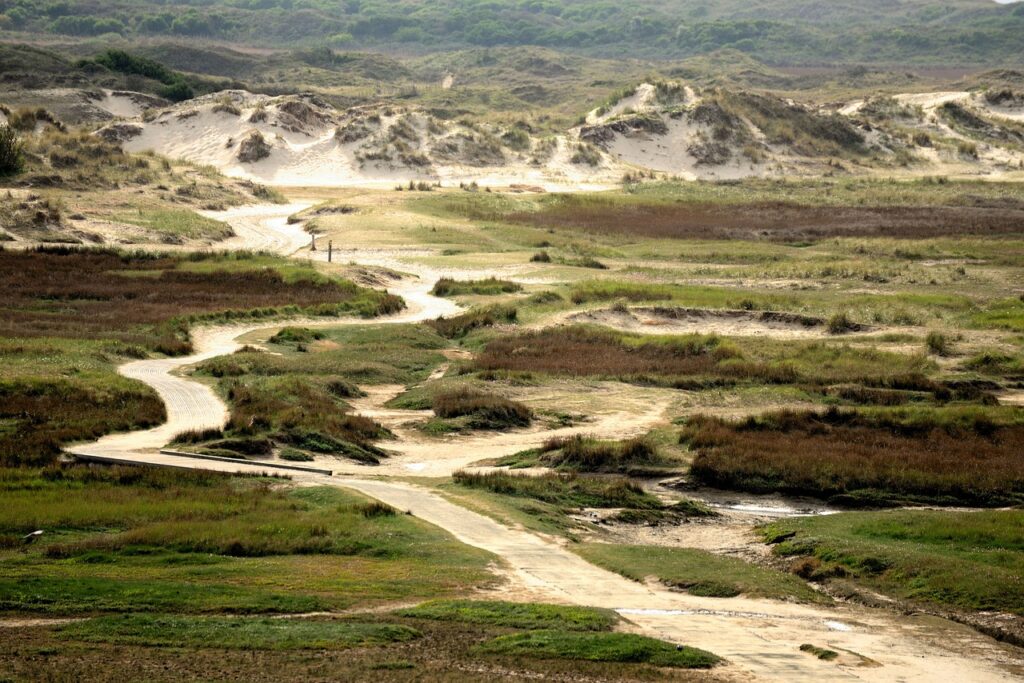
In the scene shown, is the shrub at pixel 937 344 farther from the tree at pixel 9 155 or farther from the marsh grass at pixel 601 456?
the tree at pixel 9 155

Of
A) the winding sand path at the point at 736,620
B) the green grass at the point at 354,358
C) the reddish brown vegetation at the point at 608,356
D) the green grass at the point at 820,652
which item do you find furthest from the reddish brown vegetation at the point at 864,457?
the green grass at the point at 354,358

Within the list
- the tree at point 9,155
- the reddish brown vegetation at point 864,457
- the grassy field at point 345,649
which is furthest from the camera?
the tree at point 9,155

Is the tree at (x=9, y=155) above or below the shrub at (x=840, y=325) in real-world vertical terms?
above

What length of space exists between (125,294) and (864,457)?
3412 centimetres

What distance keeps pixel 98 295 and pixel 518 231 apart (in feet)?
119

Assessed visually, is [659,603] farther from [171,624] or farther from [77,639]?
[77,639]

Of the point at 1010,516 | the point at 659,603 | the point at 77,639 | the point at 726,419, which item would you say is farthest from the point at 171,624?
the point at 726,419

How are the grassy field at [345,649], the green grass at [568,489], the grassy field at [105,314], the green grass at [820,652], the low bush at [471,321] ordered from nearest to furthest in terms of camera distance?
the grassy field at [345,649] < the green grass at [820,652] < the green grass at [568,489] < the grassy field at [105,314] < the low bush at [471,321]

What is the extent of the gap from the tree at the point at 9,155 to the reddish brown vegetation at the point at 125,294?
66.4 feet

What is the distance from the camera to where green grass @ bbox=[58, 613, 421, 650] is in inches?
637

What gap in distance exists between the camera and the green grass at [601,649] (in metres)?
16.6

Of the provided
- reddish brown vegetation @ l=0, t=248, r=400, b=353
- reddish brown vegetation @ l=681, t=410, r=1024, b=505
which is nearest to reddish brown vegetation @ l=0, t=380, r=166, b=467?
reddish brown vegetation @ l=0, t=248, r=400, b=353

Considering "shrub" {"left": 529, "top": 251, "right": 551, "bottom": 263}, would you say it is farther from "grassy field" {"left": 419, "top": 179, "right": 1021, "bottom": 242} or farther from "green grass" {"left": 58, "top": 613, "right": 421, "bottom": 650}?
"green grass" {"left": 58, "top": 613, "right": 421, "bottom": 650}

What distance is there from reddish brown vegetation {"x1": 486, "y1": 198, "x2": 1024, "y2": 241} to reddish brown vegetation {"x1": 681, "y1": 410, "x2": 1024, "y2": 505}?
5139 centimetres
